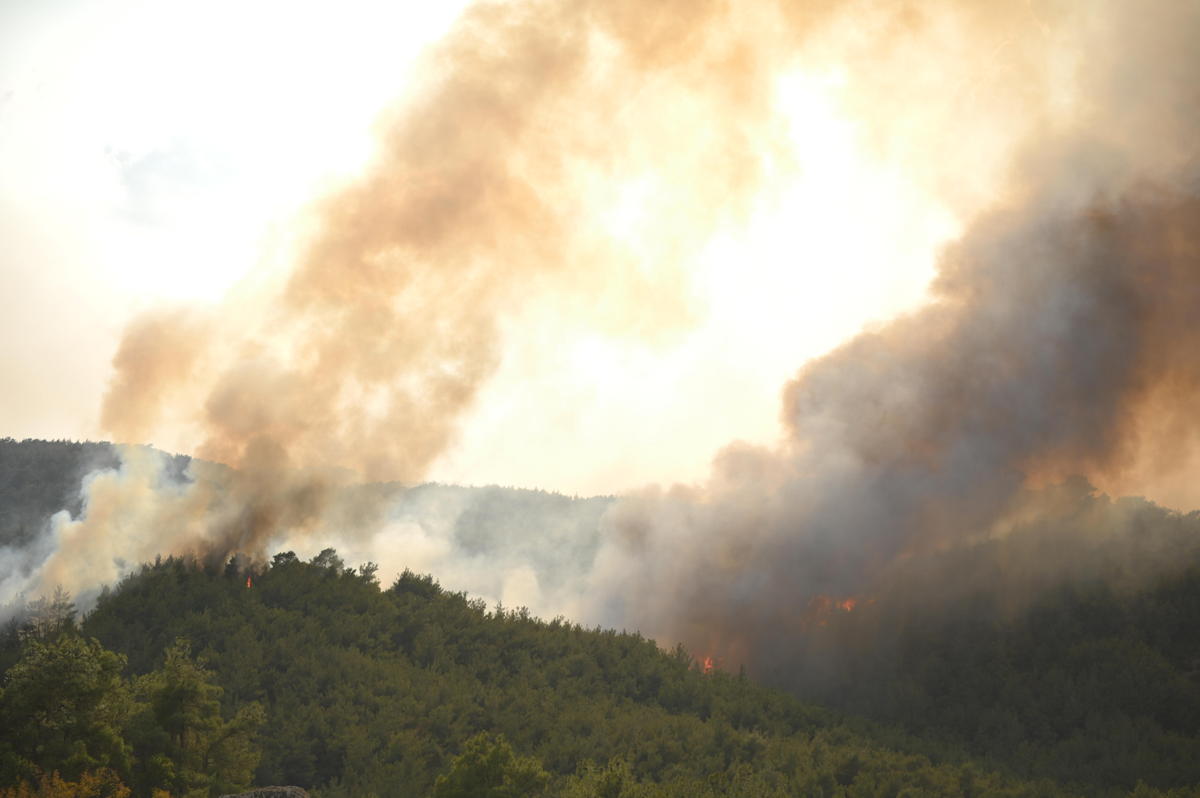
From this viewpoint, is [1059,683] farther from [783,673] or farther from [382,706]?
[382,706]

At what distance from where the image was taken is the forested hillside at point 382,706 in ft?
133

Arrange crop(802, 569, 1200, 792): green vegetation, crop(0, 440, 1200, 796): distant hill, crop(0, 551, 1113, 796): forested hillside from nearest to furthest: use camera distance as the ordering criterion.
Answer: crop(0, 551, 1113, 796): forested hillside → crop(0, 440, 1200, 796): distant hill → crop(802, 569, 1200, 792): green vegetation

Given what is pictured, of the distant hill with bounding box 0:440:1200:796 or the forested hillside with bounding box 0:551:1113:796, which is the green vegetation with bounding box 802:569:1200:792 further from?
the forested hillside with bounding box 0:551:1113:796

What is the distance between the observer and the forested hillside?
4050 centimetres

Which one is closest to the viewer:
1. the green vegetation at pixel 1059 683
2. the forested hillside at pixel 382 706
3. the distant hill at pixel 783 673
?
the forested hillside at pixel 382 706

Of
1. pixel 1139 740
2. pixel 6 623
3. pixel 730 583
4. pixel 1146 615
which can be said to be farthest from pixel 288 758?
pixel 1146 615

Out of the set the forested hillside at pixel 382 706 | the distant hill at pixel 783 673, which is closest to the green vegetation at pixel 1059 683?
the distant hill at pixel 783 673

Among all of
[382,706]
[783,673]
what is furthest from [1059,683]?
[382,706]

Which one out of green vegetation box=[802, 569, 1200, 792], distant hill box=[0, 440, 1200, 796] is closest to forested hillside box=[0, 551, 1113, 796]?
distant hill box=[0, 440, 1200, 796]

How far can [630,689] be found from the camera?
75.6m

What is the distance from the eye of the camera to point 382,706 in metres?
63.6

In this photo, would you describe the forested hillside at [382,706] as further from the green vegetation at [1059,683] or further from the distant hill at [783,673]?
the green vegetation at [1059,683]

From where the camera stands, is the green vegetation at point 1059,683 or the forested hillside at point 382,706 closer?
the forested hillside at point 382,706

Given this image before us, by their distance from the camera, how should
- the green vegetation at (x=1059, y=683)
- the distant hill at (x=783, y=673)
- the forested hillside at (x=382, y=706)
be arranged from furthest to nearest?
the green vegetation at (x=1059, y=683)
the distant hill at (x=783, y=673)
the forested hillside at (x=382, y=706)
